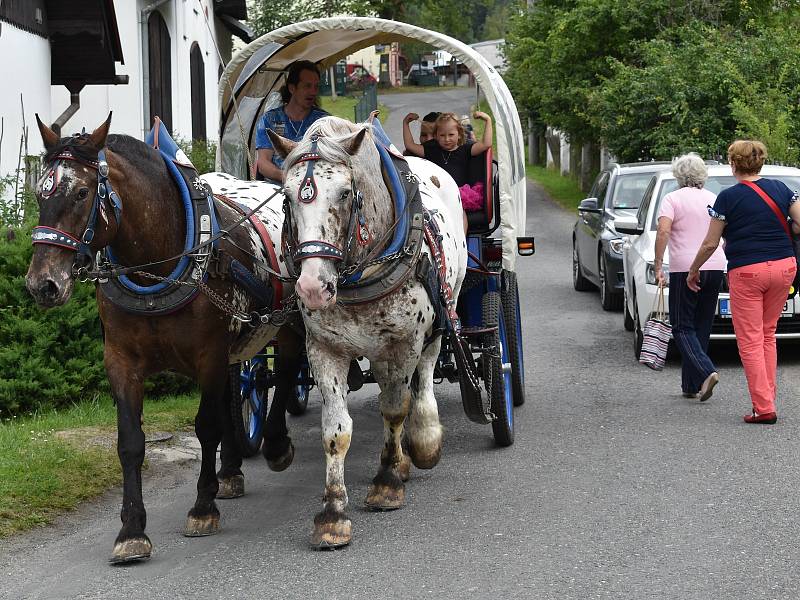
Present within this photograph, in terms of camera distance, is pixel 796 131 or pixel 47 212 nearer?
pixel 47 212

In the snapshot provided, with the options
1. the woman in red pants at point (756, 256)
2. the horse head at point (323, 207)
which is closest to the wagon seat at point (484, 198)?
the woman in red pants at point (756, 256)

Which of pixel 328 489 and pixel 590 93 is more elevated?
pixel 590 93

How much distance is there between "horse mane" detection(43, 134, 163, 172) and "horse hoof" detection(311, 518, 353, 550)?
76.5 inches

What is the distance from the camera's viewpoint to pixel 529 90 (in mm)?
33688

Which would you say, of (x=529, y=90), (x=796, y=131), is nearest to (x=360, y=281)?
(x=796, y=131)

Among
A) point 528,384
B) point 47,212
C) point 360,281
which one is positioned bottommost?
point 528,384

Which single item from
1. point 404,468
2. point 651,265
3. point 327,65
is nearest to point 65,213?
point 404,468

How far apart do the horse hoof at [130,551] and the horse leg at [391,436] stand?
4.50 ft

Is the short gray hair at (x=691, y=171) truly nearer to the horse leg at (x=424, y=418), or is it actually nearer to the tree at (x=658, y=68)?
the horse leg at (x=424, y=418)

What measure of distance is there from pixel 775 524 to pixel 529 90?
93.1 ft

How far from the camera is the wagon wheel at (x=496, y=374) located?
26.1 ft

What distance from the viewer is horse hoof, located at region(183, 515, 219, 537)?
6.32 metres

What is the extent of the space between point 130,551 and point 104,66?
10.7m

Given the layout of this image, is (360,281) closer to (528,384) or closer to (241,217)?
(241,217)
